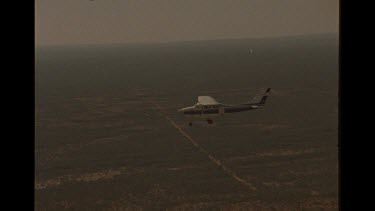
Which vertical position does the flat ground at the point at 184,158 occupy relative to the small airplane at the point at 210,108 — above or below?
below

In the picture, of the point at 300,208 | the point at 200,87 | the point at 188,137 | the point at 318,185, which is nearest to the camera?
the point at 300,208

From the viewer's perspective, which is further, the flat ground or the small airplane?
the small airplane

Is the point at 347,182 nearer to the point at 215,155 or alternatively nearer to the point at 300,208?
the point at 300,208

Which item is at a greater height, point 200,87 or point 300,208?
point 200,87

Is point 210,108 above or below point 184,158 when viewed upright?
above

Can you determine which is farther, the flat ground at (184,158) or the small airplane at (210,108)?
the small airplane at (210,108)

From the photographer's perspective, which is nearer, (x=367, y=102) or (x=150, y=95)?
(x=367, y=102)

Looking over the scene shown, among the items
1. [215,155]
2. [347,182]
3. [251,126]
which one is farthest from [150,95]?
[347,182]

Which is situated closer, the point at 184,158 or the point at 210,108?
the point at 184,158
